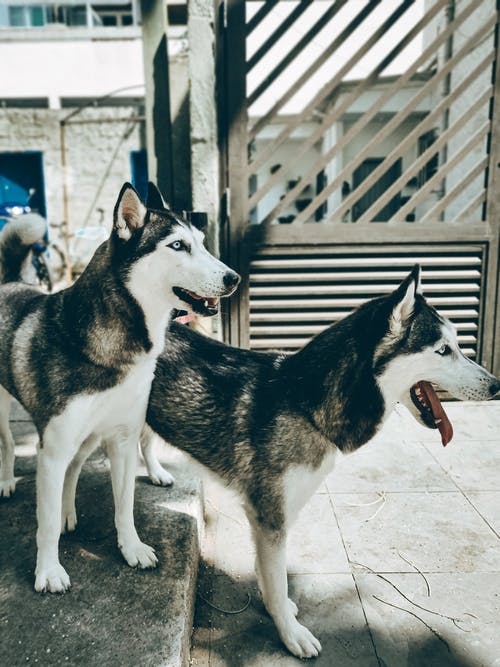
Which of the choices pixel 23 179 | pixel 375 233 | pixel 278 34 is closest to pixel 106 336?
pixel 375 233

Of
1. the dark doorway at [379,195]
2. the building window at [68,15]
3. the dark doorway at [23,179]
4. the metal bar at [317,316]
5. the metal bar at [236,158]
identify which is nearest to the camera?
the metal bar at [236,158]

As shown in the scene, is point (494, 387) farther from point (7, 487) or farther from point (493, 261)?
point (493, 261)

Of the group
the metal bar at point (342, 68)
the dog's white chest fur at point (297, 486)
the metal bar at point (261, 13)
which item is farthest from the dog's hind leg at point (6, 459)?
the metal bar at point (261, 13)

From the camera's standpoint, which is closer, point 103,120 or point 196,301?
point 196,301

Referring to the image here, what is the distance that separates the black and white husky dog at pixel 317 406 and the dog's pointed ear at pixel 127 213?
0.87 metres

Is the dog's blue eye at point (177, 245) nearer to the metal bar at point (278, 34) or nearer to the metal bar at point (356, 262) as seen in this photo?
the metal bar at point (356, 262)

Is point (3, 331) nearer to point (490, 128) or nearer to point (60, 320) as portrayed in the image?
point (60, 320)

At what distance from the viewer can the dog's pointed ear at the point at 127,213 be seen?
199cm

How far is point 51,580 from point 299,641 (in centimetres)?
106

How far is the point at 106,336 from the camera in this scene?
6.82ft

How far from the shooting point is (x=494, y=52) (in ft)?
15.7

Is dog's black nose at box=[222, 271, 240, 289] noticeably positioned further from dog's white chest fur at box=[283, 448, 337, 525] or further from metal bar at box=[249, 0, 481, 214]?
metal bar at box=[249, 0, 481, 214]

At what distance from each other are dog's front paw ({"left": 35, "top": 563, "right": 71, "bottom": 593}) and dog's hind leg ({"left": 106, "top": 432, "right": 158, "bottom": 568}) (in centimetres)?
29

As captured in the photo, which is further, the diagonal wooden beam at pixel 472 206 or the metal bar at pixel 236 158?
the diagonal wooden beam at pixel 472 206
